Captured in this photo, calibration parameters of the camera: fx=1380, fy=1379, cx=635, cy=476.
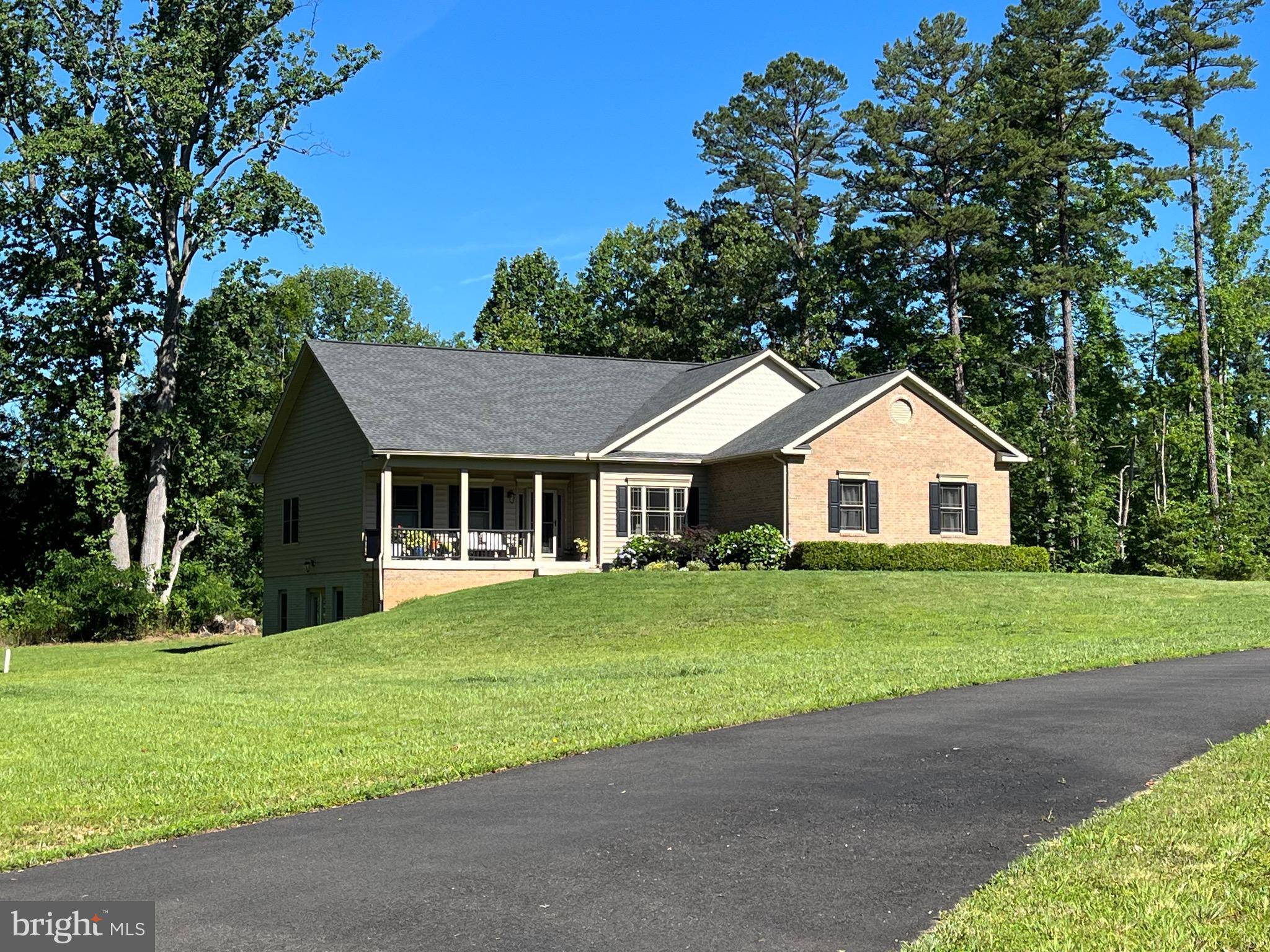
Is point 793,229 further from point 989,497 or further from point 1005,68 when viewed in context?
point 989,497

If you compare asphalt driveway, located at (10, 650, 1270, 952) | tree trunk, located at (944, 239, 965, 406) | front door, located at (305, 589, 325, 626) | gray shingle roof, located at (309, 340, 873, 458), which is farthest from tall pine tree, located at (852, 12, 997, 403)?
asphalt driveway, located at (10, 650, 1270, 952)

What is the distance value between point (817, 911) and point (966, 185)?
50.8 m

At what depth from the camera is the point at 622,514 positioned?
115ft

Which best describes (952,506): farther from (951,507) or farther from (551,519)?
(551,519)

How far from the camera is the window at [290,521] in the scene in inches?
1508

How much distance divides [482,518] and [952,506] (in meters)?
12.3

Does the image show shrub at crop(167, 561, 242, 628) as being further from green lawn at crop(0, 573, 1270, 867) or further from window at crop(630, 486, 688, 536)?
window at crop(630, 486, 688, 536)

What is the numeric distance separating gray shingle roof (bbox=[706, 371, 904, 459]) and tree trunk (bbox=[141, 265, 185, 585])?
17592 millimetres

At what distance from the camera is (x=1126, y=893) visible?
670cm

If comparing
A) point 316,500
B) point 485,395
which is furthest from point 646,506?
point 316,500

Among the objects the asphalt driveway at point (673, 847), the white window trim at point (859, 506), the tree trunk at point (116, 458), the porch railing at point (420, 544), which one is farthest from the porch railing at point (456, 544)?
the asphalt driveway at point (673, 847)

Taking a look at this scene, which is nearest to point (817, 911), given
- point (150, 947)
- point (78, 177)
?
point (150, 947)

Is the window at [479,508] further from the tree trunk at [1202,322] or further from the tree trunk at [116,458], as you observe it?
the tree trunk at [1202,322]

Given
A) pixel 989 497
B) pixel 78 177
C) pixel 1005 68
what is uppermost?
pixel 1005 68
